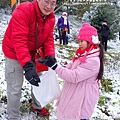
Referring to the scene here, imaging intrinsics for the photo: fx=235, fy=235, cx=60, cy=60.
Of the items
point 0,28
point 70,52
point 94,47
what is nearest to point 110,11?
point 0,28

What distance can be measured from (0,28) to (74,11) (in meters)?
9.00

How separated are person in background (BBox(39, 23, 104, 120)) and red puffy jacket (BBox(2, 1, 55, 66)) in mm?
303

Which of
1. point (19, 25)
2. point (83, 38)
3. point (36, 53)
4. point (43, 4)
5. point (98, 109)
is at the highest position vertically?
point (43, 4)

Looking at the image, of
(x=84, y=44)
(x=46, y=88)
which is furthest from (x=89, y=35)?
(x=46, y=88)

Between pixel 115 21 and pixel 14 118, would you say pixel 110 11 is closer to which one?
pixel 115 21

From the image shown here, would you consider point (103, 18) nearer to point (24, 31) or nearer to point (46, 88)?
point (46, 88)

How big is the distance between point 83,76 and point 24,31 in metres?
0.82

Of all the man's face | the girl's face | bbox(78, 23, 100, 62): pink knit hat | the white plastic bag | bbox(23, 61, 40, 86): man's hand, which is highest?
the man's face

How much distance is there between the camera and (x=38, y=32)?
2.77 meters

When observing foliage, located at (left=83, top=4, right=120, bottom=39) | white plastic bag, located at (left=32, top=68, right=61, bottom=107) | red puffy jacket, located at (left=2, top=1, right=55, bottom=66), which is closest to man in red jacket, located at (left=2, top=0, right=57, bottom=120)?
red puffy jacket, located at (left=2, top=1, right=55, bottom=66)

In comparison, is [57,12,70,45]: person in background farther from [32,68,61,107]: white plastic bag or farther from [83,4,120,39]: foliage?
[32,68,61,107]: white plastic bag

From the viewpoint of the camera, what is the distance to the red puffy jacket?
2588 mm

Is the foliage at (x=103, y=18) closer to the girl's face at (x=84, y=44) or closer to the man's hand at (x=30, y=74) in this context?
the girl's face at (x=84, y=44)

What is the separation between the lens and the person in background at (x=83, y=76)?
263 centimetres
